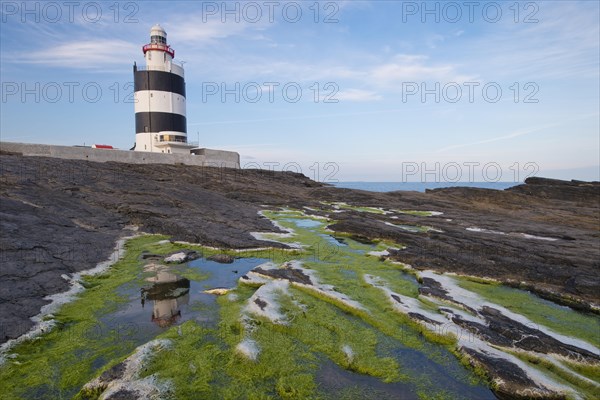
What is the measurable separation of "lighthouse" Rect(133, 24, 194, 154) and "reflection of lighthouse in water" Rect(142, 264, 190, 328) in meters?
41.3

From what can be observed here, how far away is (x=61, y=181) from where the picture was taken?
24469 millimetres

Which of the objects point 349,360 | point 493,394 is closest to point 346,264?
point 349,360

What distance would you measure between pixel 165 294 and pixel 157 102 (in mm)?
45860

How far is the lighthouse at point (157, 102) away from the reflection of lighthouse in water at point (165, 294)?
136ft

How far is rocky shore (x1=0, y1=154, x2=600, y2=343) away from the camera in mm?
11430

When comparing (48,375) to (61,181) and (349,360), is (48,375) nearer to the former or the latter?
(349,360)

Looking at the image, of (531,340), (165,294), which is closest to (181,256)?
(165,294)

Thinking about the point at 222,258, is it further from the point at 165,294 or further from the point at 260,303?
the point at 260,303

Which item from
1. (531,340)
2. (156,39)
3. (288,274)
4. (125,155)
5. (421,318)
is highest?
(156,39)

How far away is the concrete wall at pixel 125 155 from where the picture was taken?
1368 inches

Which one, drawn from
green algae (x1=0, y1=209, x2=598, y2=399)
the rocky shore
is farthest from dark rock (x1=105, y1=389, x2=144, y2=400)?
the rocky shore

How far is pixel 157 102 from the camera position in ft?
161

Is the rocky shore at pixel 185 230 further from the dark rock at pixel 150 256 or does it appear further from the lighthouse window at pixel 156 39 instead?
the lighthouse window at pixel 156 39

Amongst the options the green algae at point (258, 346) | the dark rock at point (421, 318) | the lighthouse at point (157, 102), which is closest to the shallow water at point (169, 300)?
the green algae at point (258, 346)
